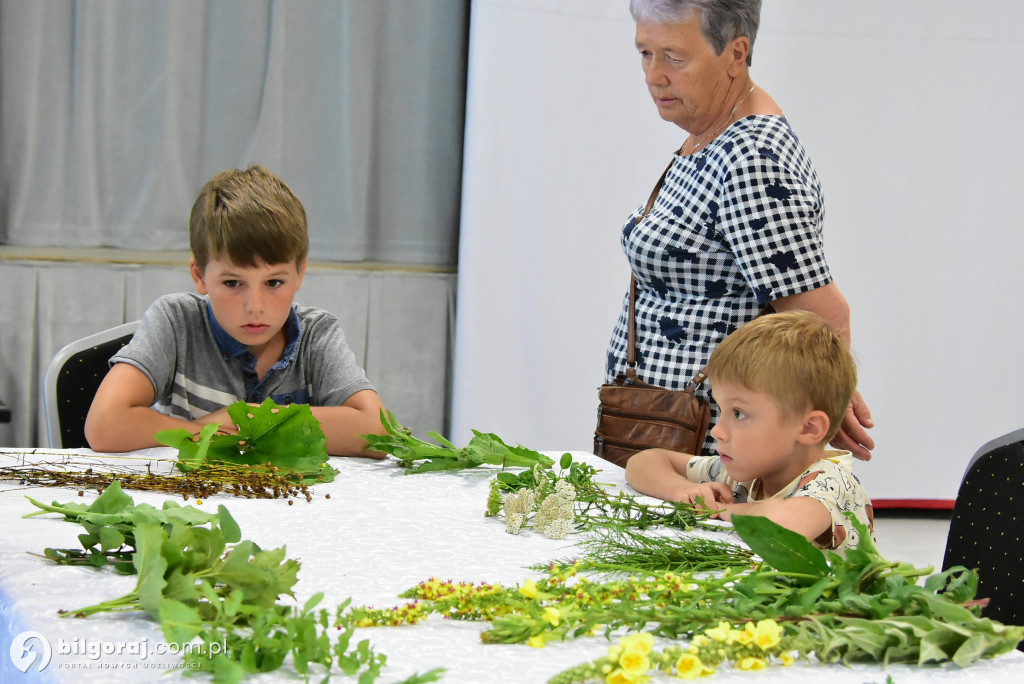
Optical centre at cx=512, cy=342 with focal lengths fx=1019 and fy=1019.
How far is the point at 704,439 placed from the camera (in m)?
2.12

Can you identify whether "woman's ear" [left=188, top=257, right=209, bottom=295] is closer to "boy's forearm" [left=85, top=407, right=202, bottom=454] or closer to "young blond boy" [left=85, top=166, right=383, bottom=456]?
"young blond boy" [left=85, top=166, right=383, bottom=456]

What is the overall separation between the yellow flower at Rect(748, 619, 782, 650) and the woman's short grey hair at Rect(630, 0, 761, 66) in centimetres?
160

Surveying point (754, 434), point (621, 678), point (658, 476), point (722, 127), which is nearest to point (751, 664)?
point (621, 678)

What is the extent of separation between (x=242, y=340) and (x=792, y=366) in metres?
1.21

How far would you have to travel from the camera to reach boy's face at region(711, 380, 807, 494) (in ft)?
5.12

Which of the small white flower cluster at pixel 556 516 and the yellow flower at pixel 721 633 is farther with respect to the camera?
the small white flower cluster at pixel 556 516

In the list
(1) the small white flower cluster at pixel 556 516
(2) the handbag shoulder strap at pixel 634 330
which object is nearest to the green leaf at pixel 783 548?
(1) the small white flower cluster at pixel 556 516

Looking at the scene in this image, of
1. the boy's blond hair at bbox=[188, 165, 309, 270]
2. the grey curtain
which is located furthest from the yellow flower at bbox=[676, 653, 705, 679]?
the grey curtain

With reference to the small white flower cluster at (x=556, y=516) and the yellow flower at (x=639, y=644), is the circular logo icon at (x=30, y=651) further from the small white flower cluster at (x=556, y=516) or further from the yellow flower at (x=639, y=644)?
the small white flower cluster at (x=556, y=516)

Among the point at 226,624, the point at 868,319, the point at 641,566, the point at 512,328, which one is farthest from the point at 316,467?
the point at 868,319

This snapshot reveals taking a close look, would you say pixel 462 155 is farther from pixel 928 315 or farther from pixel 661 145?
pixel 928 315

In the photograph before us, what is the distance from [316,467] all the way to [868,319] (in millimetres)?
3688

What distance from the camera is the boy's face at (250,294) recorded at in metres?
2.14

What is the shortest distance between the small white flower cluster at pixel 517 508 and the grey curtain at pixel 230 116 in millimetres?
3203
